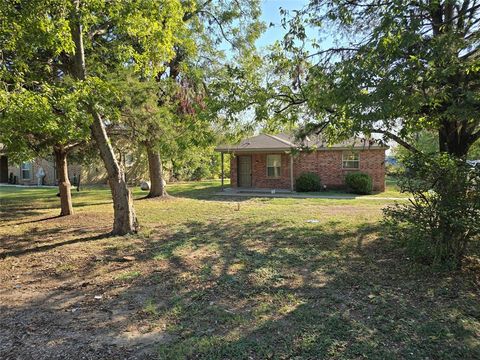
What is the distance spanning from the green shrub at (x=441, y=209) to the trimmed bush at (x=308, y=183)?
13269 millimetres

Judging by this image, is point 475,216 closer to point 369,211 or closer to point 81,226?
point 369,211

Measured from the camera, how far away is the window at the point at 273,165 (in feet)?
70.0

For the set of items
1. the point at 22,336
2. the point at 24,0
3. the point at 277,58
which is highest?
the point at 24,0

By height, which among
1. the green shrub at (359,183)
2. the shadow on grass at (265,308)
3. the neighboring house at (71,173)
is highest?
the neighboring house at (71,173)

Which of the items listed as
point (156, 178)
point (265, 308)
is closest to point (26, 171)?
point (156, 178)

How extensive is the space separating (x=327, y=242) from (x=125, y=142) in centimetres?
923

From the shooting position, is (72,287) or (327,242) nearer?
(72,287)

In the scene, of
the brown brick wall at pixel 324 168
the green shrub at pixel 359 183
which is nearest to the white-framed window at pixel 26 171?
the brown brick wall at pixel 324 168

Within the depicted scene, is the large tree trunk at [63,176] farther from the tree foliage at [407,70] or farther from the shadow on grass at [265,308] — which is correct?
the tree foliage at [407,70]

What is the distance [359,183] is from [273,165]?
17.5ft

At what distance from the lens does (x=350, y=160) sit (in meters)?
19.8

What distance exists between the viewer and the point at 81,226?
33.5 ft

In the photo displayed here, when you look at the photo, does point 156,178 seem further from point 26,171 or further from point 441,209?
point 26,171

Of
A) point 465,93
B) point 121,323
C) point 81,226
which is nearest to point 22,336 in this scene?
point 121,323
